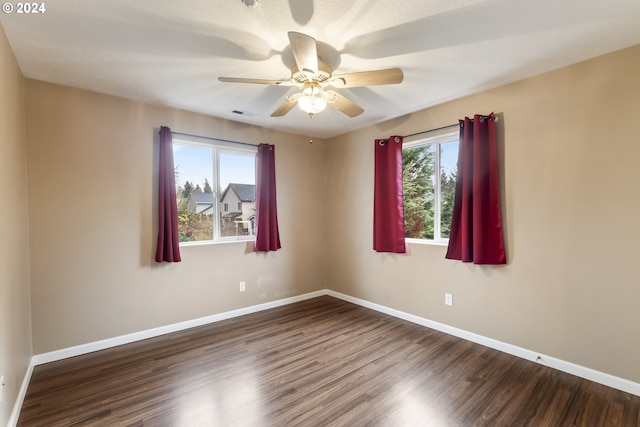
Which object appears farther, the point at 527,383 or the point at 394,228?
the point at 394,228

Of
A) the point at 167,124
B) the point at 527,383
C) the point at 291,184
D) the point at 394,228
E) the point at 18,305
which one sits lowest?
the point at 527,383

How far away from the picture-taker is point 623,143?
7.02 ft

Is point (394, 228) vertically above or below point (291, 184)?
below

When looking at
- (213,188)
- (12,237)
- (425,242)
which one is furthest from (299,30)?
(425,242)

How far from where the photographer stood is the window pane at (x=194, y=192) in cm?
338

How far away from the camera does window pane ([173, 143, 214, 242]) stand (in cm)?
338

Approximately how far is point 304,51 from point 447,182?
7.49 feet

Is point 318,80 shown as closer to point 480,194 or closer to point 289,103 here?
point 289,103

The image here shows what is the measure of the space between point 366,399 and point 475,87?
291 cm

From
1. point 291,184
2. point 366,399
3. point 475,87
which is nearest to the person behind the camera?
point 366,399

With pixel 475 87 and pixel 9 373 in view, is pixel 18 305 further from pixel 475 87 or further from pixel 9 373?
pixel 475 87

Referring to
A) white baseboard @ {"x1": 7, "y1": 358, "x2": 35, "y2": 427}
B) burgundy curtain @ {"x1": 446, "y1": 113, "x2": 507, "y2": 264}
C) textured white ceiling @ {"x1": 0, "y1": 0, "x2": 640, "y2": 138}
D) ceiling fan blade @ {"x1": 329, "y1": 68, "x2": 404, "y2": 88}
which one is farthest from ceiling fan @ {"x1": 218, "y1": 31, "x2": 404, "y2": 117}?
white baseboard @ {"x1": 7, "y1": 358, "x2": 35, "y2": 427}

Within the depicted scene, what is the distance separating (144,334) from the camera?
3.06 meters

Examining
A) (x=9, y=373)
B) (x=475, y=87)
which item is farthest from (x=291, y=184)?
(x=9, y=373)
